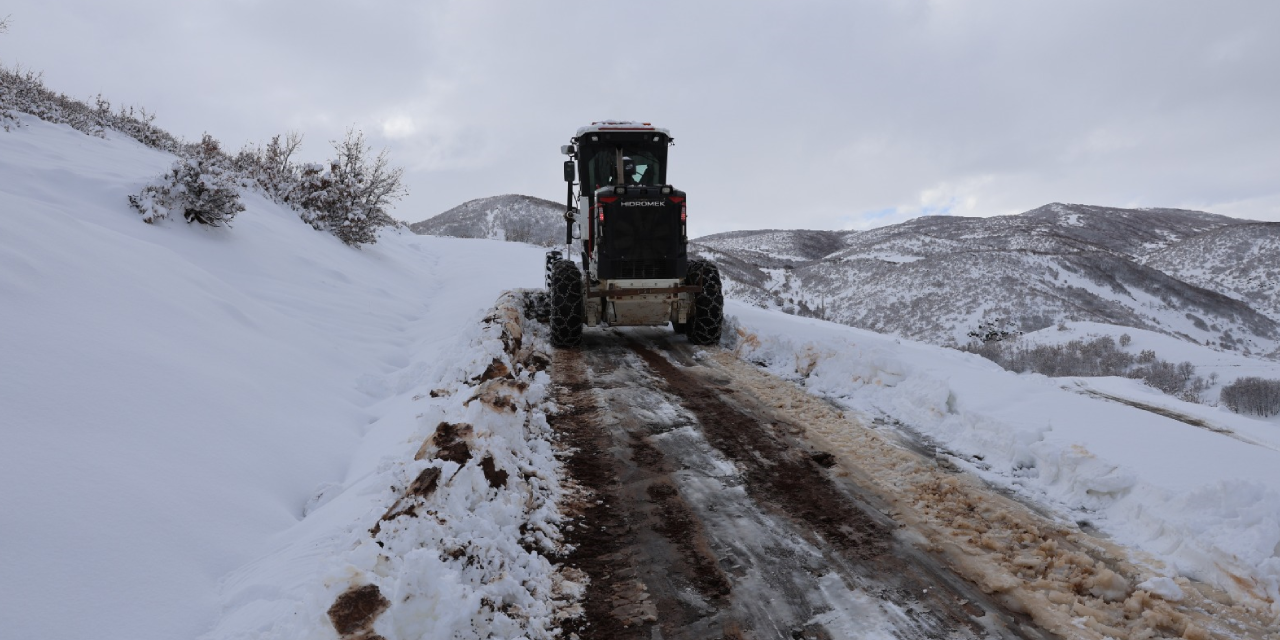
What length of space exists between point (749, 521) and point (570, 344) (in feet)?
19.3

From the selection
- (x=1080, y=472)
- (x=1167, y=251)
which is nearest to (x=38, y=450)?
(x=1080, y=472)

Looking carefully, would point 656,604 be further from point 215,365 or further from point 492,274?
point 492,274

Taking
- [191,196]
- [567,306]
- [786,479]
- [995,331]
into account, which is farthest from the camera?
[995,331]

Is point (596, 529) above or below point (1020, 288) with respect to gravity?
below

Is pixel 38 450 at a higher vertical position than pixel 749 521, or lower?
higher

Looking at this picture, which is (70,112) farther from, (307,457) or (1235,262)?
(1235,262)

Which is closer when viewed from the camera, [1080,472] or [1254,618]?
[1254,618]

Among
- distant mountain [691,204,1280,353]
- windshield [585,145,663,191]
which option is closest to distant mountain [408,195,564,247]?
distant mountain [691,204,1280,353]

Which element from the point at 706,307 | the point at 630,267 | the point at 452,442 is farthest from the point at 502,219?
the point at 452,442

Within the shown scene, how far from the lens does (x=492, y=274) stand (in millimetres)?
17281

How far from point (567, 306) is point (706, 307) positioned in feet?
7.09

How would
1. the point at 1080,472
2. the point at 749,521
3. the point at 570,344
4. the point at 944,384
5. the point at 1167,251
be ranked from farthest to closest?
the point at 1167,251 < the point at 570,344 < the point at 944,384 < the point at 1080,472 < the point at 749,521

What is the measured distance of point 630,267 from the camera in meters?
9.41

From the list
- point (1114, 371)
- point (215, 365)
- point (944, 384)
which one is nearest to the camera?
point (215, 365)
